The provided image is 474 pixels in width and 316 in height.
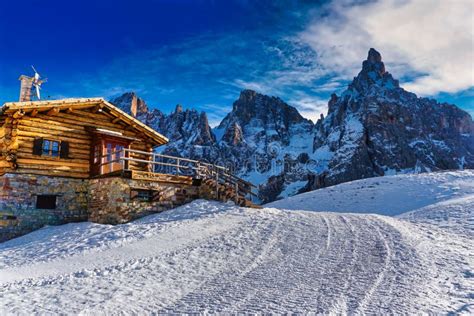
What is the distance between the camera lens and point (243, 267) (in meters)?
10.1

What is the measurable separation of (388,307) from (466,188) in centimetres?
1873

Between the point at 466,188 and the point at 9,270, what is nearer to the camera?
the point at 9,270

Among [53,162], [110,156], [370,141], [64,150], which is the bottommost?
[53,162]

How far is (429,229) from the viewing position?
13.9 meters

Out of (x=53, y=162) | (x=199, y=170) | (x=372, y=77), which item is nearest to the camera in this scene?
(x=53, y=162)

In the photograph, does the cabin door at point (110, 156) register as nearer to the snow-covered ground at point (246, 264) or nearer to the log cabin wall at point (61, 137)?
the log cabin wall at point (61, 137)

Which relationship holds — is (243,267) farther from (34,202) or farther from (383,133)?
(383,133)

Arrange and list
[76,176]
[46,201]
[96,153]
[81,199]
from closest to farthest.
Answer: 1. [46,201]
2. [81,199]
3. [76,176]
4. [96,153]

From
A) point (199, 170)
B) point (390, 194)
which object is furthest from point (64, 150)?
point (390, 194)

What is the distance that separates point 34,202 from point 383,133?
137974 millimetres

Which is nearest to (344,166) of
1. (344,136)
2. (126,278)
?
(344,136)

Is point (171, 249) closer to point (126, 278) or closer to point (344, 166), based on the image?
point (126, 278)

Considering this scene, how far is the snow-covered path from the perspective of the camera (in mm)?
7652

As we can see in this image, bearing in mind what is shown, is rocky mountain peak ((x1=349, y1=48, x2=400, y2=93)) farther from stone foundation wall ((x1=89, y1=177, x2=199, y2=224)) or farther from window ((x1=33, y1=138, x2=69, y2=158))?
window ((x1=33, y1=138, x2=69, y2=158))
